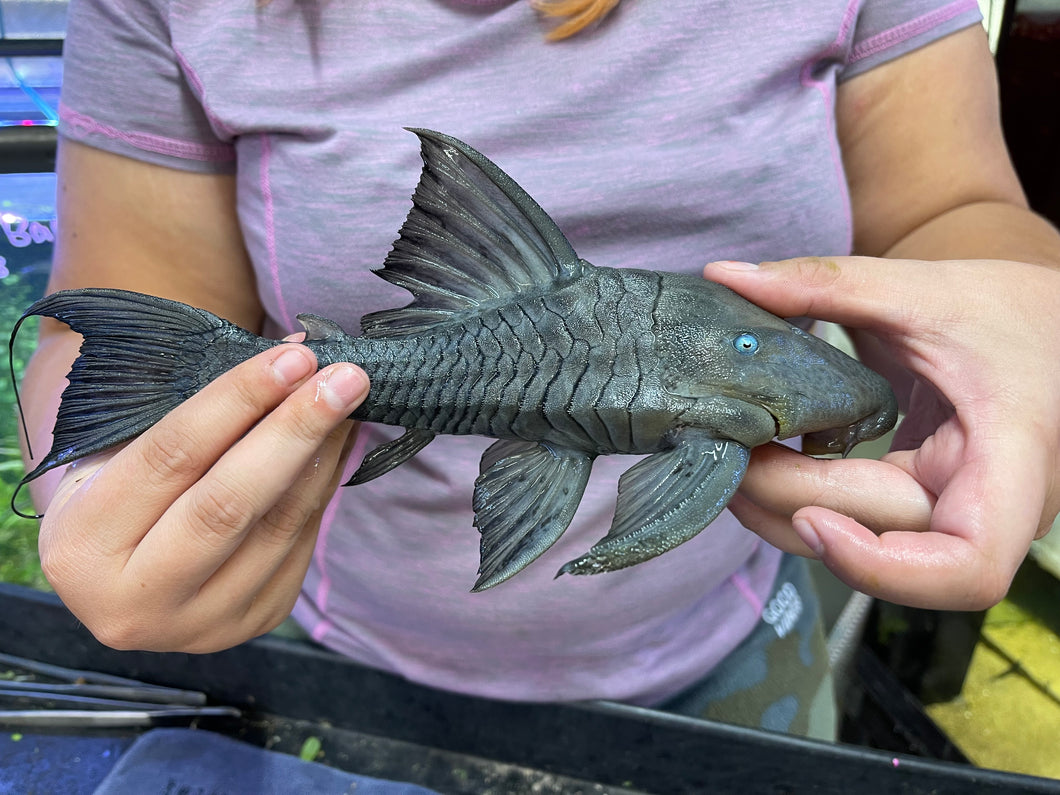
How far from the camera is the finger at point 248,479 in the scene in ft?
1.65

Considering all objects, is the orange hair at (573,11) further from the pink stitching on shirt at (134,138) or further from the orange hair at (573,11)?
the pink stitching on shirt at (134,138)

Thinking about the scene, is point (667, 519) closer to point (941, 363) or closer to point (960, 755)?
point (941, 363)

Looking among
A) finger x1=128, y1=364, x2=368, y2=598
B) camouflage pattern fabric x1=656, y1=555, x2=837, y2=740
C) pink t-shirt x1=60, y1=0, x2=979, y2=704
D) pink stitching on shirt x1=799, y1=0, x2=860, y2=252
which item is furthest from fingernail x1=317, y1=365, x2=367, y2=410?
camouflage pattern fabric x1=656, y1=555, x2=837, y2=740

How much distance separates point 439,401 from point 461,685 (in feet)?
1.54

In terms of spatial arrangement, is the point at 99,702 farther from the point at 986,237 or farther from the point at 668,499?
the point at 986,237

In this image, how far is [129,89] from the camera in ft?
2.36

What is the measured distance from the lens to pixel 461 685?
887mm

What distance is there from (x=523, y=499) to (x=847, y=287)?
0.91 ft

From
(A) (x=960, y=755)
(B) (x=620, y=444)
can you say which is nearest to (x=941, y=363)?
(B) (x=620, y=444)

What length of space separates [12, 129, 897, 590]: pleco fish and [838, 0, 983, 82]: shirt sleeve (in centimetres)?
36

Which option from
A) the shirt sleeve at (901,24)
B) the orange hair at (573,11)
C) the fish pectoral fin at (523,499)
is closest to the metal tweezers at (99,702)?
the fish pectoral fin at (523,499)

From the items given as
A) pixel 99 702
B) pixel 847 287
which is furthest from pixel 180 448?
pixel 99 702

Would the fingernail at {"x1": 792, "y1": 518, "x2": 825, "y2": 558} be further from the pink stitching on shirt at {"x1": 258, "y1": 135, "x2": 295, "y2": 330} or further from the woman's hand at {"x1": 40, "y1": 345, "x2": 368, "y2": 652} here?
the pink stitching on shirt at {"x1": 258, "y1": 135, "x2": 295, "y2": 330}

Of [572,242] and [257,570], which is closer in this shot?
[257,570]
